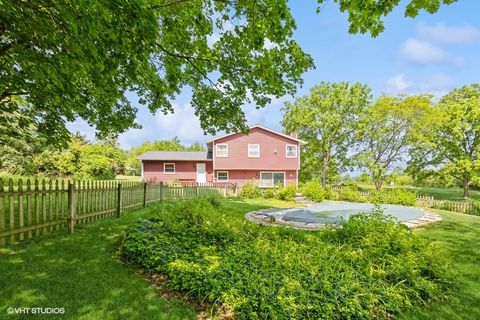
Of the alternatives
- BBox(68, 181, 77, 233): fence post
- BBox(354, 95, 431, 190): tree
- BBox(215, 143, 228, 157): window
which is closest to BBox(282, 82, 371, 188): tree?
BBox(354, 95, 431, 190): tree

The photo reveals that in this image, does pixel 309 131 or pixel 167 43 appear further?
pixel 309 131

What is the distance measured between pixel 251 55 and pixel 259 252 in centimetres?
429

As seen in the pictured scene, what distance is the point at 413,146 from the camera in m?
28.3

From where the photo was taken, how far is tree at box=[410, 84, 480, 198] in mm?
25312

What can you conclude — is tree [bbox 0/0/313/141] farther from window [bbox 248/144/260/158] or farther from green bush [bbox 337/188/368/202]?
window [bbox 248/144/260/158]

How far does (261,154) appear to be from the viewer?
2716 centimetres

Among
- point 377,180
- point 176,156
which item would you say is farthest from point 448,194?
point 176,156

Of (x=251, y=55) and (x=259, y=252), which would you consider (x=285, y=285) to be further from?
(x=251, y=55)

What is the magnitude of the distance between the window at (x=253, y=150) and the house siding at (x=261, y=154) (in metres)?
0.30

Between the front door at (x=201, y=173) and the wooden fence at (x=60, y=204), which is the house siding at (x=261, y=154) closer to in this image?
the front door at (x=201, y=173)

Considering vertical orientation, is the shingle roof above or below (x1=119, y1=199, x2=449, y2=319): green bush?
above

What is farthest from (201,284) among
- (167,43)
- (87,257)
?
(167,43)

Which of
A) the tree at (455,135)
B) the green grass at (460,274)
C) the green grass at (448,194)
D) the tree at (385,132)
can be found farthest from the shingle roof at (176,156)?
the green grass at (448,194)

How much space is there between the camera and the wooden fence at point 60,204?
545 cm
